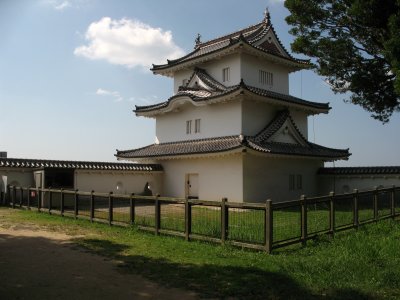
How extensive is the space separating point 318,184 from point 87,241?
781 inches

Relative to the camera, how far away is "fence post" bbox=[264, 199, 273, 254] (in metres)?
9.69

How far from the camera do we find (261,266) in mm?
8398

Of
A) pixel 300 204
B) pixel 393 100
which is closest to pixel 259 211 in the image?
pixel 300 204

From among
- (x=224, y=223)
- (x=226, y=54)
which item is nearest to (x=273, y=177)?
(x=226, y=54)

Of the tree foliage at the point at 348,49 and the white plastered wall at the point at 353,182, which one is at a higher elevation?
Result: the tree foliage at the point at 348,49

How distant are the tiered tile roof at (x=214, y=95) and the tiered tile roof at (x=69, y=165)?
4.50m

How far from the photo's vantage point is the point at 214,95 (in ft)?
78.1

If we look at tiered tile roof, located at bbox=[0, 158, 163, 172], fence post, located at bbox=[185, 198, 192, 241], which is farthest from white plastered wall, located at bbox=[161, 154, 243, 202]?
fence post, located at bbox=[185, 198, 192, 241]

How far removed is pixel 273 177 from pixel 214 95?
606 cm

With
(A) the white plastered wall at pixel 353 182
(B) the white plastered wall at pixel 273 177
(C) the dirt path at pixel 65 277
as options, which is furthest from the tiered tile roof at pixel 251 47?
(C) the dirt path at pixel 65 277

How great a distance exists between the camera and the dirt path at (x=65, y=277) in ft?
20.9

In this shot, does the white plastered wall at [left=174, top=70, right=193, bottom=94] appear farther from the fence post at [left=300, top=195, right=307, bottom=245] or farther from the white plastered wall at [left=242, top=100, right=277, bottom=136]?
the fence post at [left=300, top=195, right=307, bottom=245]

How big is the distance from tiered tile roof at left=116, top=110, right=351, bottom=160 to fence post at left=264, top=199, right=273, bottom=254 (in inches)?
423

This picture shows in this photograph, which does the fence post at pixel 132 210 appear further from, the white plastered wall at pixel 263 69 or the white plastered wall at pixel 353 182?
the white plastered wall at pixel 353 182
